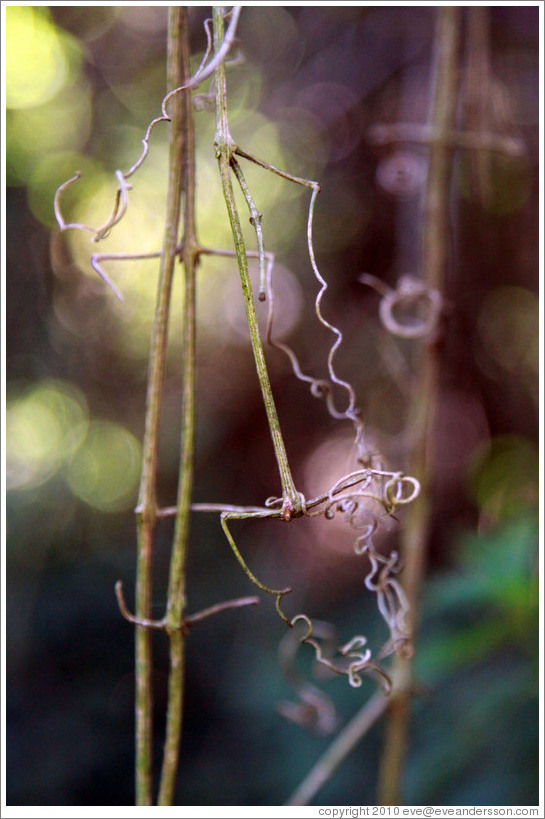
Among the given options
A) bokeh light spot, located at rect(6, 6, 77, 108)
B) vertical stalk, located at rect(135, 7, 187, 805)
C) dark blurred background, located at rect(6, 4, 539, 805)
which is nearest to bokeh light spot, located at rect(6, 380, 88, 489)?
dark blurred background, located at rect(6, 4, 539, 805)

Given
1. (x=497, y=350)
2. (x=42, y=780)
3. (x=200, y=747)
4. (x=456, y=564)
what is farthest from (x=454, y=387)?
(x=42, y=780)

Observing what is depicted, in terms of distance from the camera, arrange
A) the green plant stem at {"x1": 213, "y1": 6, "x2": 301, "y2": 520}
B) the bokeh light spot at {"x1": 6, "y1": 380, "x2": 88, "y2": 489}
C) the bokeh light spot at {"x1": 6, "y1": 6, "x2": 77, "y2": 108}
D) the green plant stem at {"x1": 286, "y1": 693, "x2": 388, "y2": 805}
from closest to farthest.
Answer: the green plant stem at {"x1": 213, "y1": 6, "x2": 301, "y2": 520}
the green plant stem at {"x1": 286, "y1": 693, "x2": 388, "y2": 805}
the bokeh light spot at {"x1": 6, "y1": 6, "x2": 77, "y2": 108}
the bokeh light spot at {"x1": 6, "y1": 380, "x2": 88, "y2": 489}

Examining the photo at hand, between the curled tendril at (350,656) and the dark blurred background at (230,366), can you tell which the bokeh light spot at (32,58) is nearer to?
the dark blurred background at (230,366)

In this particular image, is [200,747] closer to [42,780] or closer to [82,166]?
[42,780]

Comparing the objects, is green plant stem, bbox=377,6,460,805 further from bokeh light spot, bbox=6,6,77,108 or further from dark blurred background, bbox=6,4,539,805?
bokeh light spot, bbox=6,6,77,108

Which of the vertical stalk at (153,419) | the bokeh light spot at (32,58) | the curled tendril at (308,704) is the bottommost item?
the curled tendril at (308,704)

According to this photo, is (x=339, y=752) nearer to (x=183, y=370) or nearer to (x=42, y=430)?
(x=183, y=370)

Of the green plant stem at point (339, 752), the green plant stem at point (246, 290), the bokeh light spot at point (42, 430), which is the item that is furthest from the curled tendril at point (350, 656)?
the bokeh light spot at point (42, 430)
